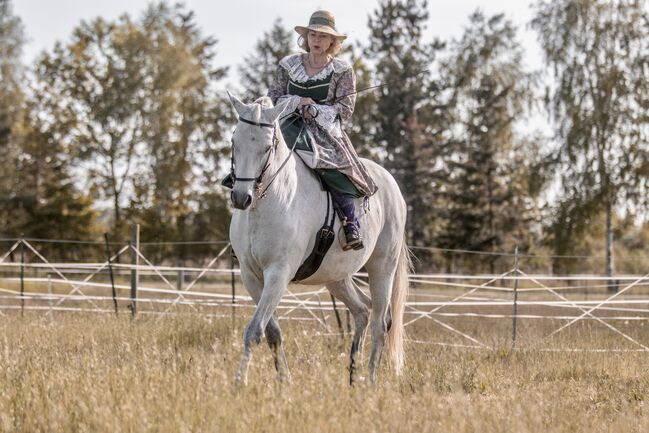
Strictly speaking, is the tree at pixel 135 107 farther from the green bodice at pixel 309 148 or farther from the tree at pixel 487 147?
the green bodice at pixel 309 148

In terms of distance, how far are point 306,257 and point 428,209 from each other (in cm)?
2793

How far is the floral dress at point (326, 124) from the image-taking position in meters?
6.58

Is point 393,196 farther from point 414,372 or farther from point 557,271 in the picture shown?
point 557,271

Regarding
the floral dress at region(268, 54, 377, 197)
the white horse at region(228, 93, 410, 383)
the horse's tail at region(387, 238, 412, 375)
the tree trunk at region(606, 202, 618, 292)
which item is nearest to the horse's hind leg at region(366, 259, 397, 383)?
the white horse at region(228, 93, 410, 383)

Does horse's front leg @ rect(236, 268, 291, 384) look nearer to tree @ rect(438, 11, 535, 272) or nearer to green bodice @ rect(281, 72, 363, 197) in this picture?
green bodice @ rect(281, 72, 363, 197)

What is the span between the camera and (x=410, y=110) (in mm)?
35781

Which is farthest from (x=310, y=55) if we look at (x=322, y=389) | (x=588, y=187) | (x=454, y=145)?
(x=454, y=145)

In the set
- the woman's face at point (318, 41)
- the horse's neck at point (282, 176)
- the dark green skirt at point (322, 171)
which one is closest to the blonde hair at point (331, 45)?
the woman's face at point (318, 41)

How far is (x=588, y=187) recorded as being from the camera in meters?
30.9

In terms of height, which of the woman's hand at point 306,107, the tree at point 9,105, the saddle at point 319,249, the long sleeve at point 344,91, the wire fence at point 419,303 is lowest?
the wire fence at point 419,303

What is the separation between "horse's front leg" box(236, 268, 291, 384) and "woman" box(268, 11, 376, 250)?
2.80 ft

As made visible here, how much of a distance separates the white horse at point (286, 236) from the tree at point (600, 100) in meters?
24.3

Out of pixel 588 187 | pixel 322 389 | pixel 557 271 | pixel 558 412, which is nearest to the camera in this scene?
pixel 322 389

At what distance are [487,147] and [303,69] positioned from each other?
89.3 feet
